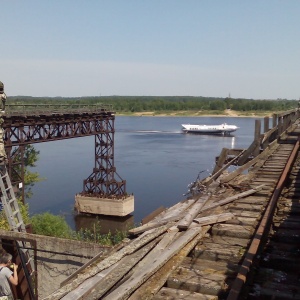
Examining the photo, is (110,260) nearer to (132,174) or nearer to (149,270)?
(149,270)

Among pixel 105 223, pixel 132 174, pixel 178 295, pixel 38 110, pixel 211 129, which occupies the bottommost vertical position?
pixel 105 223

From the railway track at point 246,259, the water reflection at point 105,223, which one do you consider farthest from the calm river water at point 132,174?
the railway track at point 246,259

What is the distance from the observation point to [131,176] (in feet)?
164

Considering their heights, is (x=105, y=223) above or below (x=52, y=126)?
below

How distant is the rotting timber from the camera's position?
4.62 meters

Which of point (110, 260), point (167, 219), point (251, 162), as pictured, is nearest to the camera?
point (110, 260)

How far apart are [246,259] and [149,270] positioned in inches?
50.4

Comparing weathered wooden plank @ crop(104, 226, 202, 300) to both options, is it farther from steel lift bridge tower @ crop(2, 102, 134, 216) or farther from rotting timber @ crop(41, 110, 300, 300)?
steel lift bridge tower @ crop(2, 102, 134, 216)

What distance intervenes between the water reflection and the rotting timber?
87.3ft

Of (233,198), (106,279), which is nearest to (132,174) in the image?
(233,198)

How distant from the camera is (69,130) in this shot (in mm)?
32438

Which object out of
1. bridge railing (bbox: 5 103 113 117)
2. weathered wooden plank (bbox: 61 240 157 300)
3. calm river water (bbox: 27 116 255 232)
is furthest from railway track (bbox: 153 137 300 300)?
bridge railing (bbox: 5 103 113 117)

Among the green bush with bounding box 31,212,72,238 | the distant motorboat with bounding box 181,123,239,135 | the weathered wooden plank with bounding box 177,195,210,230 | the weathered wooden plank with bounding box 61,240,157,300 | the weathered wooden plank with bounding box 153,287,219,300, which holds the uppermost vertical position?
the weathered wooden plank with bounding box 177,195,210,230

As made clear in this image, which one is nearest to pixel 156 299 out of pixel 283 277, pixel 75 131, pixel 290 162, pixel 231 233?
pixel 283 277
